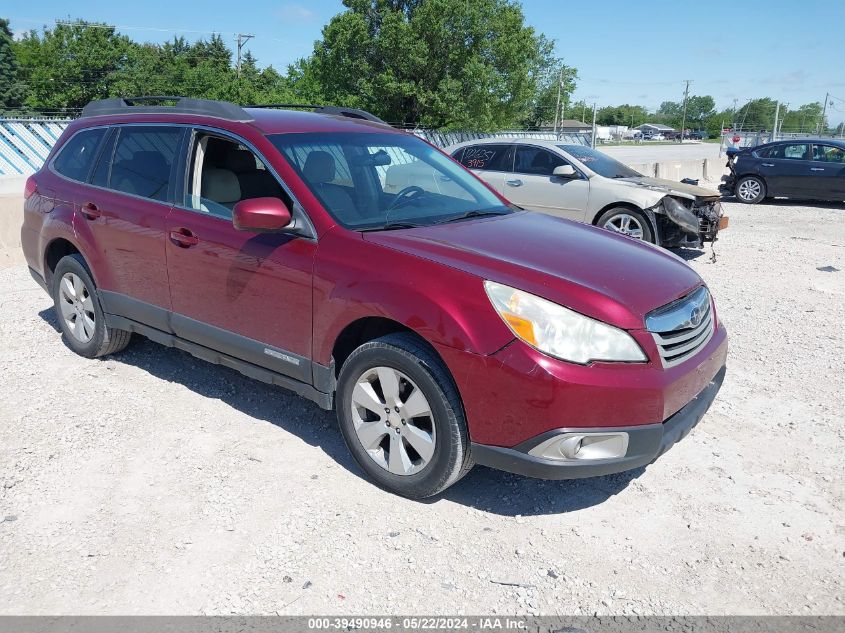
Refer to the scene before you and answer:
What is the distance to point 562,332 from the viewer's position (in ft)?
9.71

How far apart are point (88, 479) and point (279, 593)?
1.49 m

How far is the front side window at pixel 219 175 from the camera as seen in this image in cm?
418

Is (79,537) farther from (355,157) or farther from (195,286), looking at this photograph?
(355,157)

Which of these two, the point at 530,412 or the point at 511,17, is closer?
the point at 530,412

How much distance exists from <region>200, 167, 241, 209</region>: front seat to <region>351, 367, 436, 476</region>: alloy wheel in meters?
1.55

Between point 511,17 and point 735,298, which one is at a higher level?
point 511,17

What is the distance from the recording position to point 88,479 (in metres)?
3.68

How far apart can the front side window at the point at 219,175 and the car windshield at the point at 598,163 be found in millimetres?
6927

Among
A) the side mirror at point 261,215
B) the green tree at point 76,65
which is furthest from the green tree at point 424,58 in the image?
the green tree at point 76,65

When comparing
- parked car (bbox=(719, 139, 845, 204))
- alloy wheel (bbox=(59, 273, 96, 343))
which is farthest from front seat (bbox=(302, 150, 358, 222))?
parked car (bbox=(719, 139, 845, 204))

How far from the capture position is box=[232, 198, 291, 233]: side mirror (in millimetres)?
3521

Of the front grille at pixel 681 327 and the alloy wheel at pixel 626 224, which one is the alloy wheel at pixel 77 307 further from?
the alloy wheel at pixel 626 224

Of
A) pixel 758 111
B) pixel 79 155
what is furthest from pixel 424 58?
pixel 758 111

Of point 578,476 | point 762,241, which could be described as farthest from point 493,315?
point 762,241
